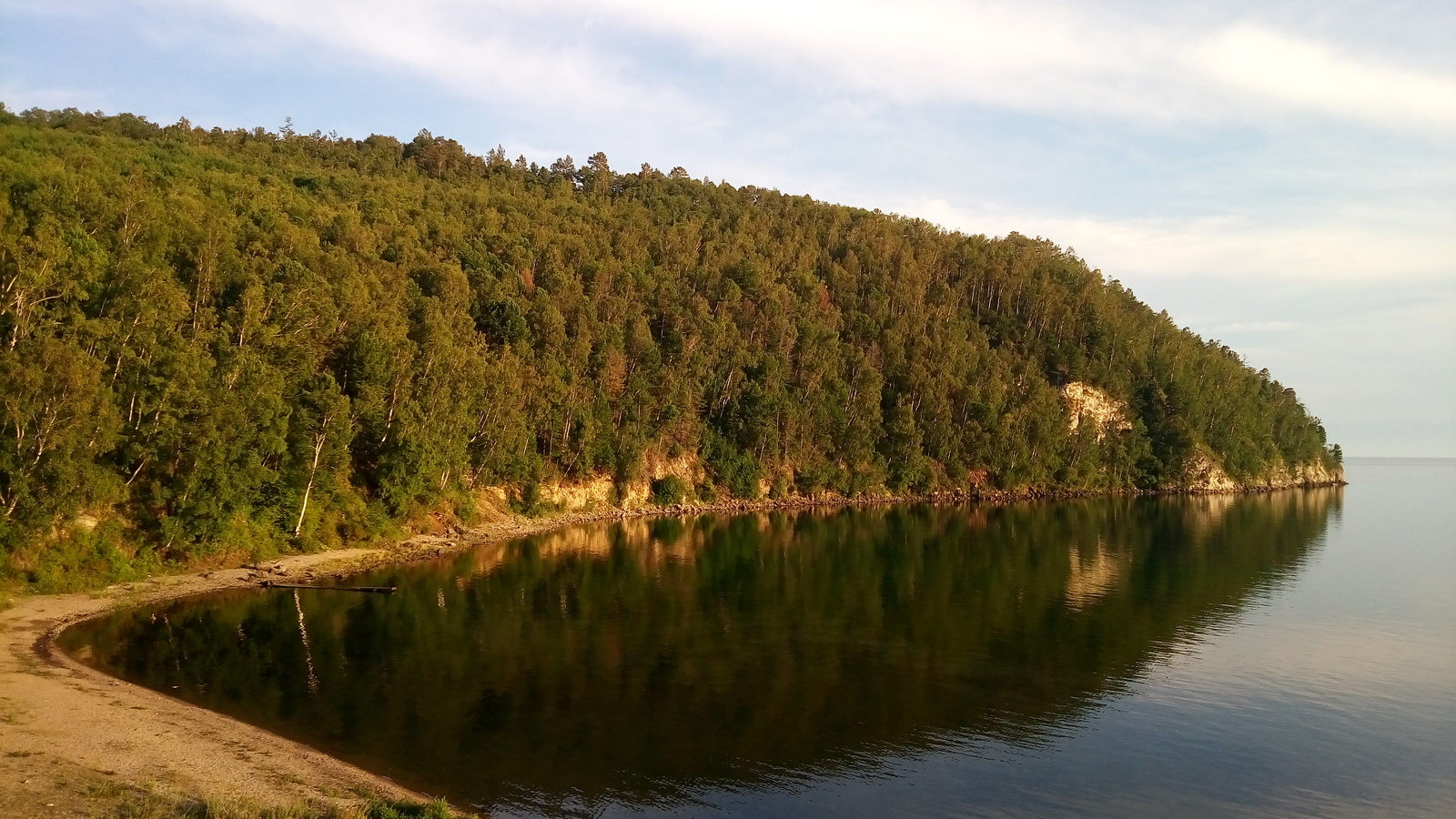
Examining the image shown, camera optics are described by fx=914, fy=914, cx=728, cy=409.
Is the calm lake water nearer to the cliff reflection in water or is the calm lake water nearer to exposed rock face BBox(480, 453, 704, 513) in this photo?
the cliff reflection in water

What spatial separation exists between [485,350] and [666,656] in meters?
48.8

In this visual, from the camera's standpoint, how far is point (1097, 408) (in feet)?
437

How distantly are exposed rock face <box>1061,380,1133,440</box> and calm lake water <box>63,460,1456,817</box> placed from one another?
228 feet

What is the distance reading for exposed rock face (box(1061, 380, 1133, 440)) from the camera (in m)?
130

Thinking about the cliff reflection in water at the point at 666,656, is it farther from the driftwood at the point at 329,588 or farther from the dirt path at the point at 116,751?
the dirt path at the point at 116,751

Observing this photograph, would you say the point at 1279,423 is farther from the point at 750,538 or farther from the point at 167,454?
the point at 167,454

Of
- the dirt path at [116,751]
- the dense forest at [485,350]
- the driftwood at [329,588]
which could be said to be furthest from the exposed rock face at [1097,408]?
the dirt path at [116,751]

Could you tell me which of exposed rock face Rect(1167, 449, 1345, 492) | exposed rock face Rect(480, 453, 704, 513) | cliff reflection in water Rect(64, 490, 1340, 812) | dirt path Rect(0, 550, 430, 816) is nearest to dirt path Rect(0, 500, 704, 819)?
dirt path Rect(0, 550, 430, 816)

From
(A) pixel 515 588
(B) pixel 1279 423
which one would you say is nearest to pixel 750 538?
(A) pixel 515 588

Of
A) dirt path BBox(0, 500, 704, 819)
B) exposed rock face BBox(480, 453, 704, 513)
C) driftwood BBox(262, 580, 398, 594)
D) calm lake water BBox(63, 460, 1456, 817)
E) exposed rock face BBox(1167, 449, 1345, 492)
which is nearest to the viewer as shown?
dirt path BBox(0, 500, 704, 819)

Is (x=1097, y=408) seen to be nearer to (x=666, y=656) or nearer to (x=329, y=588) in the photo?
(x=666, y=656)

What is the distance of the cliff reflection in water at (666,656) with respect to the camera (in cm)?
2502

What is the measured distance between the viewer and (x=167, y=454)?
44.0m

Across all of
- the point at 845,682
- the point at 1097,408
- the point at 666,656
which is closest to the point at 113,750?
the point at 666,656
